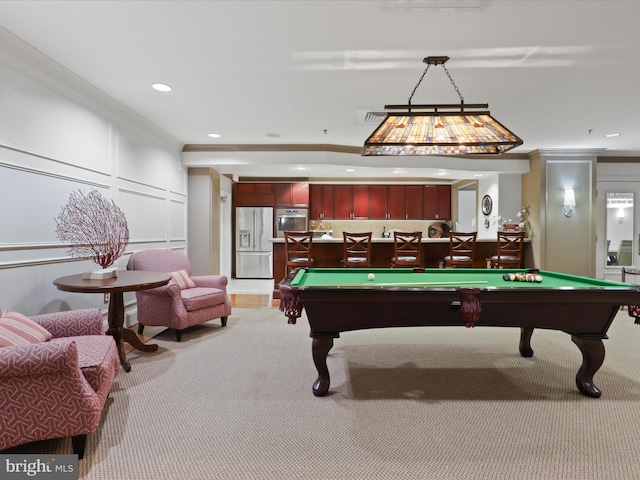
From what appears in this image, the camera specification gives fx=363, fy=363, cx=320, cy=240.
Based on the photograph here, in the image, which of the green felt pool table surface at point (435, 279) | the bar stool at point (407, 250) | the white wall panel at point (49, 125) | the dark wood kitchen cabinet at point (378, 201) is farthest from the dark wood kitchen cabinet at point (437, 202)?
the white wall panel at point (49, 125)

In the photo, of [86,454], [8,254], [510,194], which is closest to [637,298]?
[86,454]

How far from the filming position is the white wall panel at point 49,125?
8.25 ft

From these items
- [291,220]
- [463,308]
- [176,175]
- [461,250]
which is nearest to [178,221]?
[176,175]

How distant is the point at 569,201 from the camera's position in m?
5.82

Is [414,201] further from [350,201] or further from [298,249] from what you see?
[298,249]

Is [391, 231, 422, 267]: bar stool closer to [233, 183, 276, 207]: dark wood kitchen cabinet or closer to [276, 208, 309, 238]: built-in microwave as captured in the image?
[276, 208, 309, 238]: built-in microwave

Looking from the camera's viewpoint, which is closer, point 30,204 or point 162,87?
point 30,204

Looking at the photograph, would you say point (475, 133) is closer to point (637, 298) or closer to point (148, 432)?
point (637, 298)

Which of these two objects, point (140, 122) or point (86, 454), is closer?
point (86, 454)

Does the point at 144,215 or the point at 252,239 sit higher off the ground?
the point at 144,215

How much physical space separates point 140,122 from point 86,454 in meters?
3.60

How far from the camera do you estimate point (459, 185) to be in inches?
319

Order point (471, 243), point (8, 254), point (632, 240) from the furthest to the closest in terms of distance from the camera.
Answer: point (632, 240), point (471, 243), point (8, 254)
